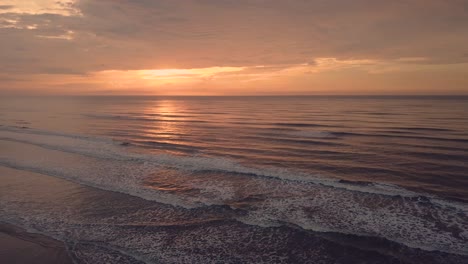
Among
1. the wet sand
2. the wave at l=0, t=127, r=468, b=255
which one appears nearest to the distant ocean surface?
the wave at l=0, t=127, r=468, b=255

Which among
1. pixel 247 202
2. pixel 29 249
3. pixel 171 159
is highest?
pixel 171 159

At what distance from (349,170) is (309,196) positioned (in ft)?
17.5

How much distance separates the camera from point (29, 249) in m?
9.42

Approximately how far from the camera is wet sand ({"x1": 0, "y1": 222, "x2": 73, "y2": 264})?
28.8ft

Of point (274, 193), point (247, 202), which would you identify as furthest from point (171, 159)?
point (247, 202)

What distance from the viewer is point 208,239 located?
32.3 ft

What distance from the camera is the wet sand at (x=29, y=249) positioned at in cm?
878

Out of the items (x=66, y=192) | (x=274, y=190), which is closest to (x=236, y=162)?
(x=274, y=190)

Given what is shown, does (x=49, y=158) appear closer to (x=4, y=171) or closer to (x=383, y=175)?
(x=4, y=171)

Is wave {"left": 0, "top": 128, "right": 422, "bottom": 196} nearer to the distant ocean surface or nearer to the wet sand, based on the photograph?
the distant ocean surface

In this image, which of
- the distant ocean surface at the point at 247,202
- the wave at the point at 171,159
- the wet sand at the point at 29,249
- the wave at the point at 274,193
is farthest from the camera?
the wave at the point at 171,159

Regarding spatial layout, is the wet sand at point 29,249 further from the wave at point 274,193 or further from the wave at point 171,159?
the wave at point 171,159

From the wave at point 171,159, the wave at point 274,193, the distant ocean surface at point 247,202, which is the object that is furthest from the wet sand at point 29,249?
the wave at point 171,159

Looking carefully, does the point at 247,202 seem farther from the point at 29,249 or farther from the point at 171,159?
the point at 171,159
